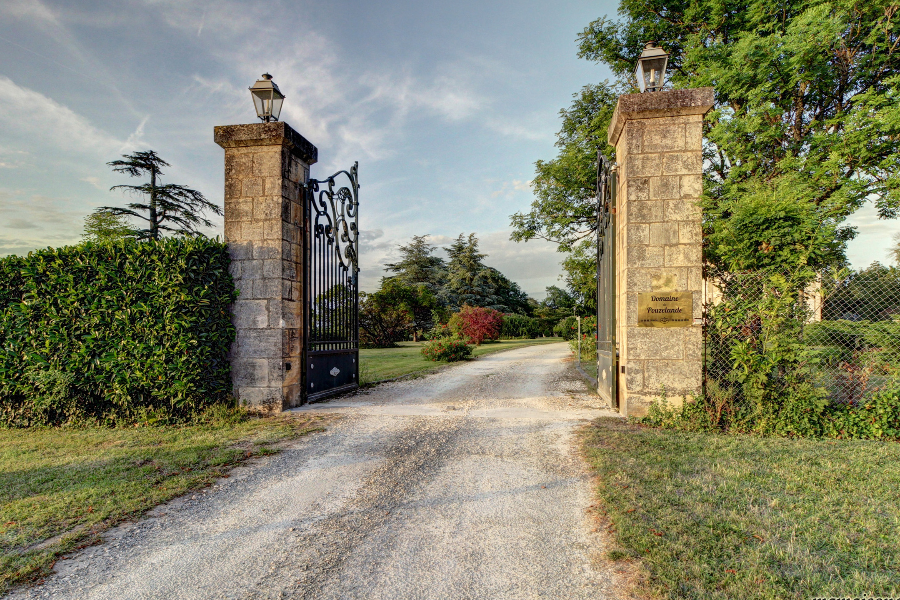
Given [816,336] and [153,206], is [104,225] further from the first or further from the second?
[816,336]

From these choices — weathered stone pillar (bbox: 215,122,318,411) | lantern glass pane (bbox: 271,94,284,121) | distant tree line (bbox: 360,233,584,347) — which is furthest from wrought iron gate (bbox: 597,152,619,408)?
distant tree line (bbox: 360,233,584,347)

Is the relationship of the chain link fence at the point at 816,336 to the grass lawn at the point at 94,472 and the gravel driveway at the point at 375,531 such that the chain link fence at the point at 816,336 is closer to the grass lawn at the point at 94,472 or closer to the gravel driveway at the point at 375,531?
the gravel driveway at the point at 375,531

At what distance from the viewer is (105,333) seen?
18.4ft

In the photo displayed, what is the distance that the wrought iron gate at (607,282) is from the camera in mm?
6035

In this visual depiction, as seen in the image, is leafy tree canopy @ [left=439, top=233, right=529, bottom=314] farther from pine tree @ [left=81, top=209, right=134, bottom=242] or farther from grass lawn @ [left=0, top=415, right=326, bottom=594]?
grass lawn @ [left=0, top=415, right=326, bottom=594]

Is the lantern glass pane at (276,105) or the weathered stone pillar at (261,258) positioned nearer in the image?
the weathered stone pillar at (261,258)

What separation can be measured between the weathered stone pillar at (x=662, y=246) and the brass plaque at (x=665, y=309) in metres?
0.01

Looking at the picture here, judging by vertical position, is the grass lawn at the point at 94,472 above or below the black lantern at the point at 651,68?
below

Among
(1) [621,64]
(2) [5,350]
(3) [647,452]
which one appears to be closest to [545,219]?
(1) [621,64]

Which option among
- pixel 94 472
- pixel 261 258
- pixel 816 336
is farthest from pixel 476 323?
pixel 94 472

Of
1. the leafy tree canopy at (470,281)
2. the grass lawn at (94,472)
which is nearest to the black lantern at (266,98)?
the grass lawn at (94,472)

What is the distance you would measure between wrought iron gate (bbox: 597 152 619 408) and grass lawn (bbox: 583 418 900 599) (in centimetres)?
167

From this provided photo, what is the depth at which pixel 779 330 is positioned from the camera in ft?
16.1

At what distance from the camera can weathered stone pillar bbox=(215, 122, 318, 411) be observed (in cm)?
599
